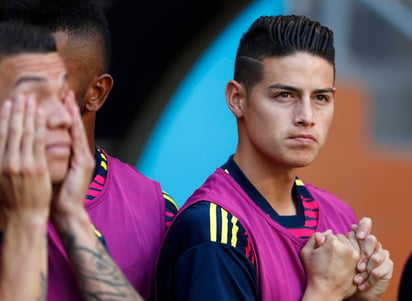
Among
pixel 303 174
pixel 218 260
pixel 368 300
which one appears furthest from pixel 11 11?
pixel 303 174

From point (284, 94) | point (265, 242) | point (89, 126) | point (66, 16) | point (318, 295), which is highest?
point (66, 16)

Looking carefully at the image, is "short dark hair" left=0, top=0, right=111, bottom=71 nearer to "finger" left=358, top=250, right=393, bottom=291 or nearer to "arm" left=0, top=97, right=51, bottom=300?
"arm" left=0, top=97, right=51, bottom=300

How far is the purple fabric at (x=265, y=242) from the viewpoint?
95.0 inches

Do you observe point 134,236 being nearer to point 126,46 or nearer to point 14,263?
point 14,263

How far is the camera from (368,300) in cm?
254

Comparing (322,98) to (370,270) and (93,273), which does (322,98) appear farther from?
(93,273)

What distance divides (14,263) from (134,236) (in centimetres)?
64

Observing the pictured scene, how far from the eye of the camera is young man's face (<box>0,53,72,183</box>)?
6.57 ft

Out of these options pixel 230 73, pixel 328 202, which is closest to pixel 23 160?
pixel 328 202

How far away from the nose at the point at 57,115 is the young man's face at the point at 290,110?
→ 32.8 inches

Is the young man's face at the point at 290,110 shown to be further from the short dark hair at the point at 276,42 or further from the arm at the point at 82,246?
the arm at the point at 82,246

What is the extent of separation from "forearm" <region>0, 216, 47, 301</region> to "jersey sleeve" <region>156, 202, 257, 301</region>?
1.77 ft

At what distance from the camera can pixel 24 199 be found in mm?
1909

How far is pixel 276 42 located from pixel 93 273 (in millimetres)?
1147
